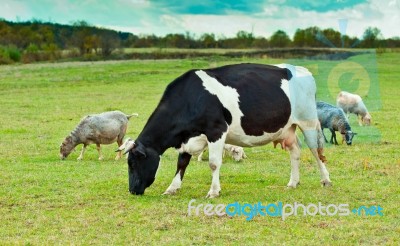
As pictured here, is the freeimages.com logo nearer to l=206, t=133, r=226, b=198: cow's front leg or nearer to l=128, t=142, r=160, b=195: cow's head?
l=206, t=133, r=226, b=198: cow's front leg

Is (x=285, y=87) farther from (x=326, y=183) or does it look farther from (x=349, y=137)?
(x=349, y=137)

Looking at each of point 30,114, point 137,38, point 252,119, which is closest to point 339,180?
point 252,119

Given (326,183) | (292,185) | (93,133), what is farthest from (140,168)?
(93,133)

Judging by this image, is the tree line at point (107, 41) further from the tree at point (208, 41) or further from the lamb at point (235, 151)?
the lamb at point (235, 151)

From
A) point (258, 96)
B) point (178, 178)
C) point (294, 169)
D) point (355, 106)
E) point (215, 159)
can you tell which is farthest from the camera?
point (355, 106)

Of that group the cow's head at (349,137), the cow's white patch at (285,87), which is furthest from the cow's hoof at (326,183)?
the cow's head at (349,137)

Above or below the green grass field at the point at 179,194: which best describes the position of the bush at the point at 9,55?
below

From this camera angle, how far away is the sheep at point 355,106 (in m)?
25.0

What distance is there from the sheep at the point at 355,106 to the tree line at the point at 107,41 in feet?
156

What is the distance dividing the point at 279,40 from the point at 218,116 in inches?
3357

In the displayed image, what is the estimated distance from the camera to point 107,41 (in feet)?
294

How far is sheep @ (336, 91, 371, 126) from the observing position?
82.0ft

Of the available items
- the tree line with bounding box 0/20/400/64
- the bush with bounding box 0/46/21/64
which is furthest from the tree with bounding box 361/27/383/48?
the bush with bounding box 0/46/21/64

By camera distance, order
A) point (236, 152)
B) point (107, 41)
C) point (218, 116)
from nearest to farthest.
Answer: point (218, 116)
point (236, 152)
point (107, 41)
